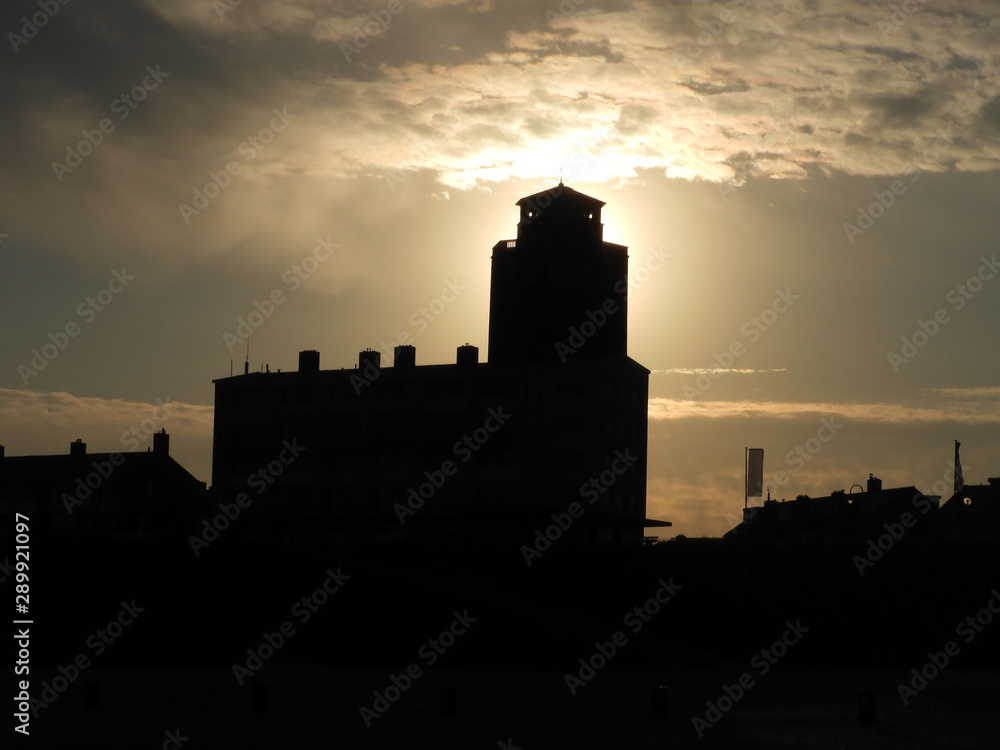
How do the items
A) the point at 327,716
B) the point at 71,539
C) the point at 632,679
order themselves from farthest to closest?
1. the point at 71,539
2. the point at 632,679
3. the point at 327,716

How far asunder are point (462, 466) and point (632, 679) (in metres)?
50.0

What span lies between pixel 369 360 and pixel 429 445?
332 inches

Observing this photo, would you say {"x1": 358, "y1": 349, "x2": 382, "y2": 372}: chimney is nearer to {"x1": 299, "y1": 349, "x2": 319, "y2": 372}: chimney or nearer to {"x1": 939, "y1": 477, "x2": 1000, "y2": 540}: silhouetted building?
{"x1": 299, "y1": 349, "x2": 319, "y2": 372}: chimney

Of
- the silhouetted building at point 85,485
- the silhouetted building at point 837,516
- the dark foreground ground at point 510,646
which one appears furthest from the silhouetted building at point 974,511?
the silhouetted building at point 85,485

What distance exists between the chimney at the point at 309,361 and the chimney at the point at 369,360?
3.48 metres

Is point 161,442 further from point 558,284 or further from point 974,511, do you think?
point 974,511

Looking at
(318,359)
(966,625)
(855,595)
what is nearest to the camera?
(966,625)

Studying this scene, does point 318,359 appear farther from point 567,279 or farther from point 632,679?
point 632,679

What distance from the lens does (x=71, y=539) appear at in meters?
73.4

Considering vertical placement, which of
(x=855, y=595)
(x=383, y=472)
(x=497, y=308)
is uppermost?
(x=497, y=308)

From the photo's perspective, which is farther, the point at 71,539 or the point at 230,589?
the point at 71,539

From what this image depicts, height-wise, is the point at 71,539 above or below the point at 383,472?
below

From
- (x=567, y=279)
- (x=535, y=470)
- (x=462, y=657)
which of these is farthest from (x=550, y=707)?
(x=567, y=279)

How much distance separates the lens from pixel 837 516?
111 meters
